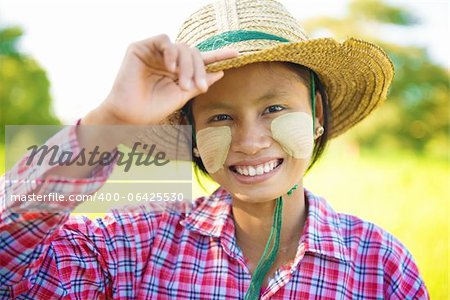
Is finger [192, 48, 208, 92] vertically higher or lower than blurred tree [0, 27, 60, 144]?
lower

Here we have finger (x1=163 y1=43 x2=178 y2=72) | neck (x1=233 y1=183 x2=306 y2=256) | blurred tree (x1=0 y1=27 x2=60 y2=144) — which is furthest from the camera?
blurred tree (x1=0 y1=27 x2=60 y2=144)

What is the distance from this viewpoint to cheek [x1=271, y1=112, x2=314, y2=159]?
1.64 metres

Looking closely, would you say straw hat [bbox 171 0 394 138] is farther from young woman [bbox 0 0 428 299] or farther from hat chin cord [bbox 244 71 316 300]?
hat chin cord [bbox 244 71 316 300]

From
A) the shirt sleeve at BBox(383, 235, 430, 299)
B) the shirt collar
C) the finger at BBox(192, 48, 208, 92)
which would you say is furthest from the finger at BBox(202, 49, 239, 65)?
the shirt sleeve at BBox(383, 235, 430, 299)

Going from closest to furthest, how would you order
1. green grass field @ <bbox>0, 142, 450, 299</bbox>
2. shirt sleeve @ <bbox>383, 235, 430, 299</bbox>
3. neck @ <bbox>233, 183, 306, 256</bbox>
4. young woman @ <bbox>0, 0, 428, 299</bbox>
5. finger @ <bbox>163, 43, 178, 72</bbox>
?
1. finger @ <bbox>163, 43, 178, 72</bbox>
2. young woman @ <bbox>0, 0, 428, 299</bbox>
3. shirt sleeve @ <bbox>383, 235, 430, 299</bbox>
4. neck @ <bbox>233, 183, 306, 256</bbox>
5. green grass field @ <bbox>0, 142, 450, 299</bbox>

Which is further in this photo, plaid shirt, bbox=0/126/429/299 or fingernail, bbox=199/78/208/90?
plaid shirt, bbox=0/126/429/299

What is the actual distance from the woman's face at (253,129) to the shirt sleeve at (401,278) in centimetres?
35

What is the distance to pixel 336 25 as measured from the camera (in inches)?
470

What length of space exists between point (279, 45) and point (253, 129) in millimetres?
223

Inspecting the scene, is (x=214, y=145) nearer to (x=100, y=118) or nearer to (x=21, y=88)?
(x=100, y=118)

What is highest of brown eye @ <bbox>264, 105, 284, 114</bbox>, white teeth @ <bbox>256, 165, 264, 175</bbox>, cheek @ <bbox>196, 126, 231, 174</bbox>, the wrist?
brown eye @ <bbox>264, 105, 284, 114</bbox>

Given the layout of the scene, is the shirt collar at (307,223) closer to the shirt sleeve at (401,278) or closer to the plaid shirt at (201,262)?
the plaid shirt at (201,262)

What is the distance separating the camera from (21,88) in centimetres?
864

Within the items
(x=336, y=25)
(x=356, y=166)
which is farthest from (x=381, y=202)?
Result: (x=336, y=25)
